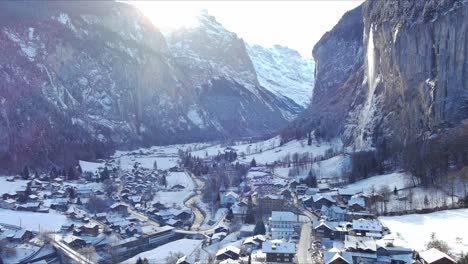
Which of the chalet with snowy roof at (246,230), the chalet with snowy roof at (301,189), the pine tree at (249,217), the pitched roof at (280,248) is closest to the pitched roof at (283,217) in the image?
the chalet with snowy roof at (246,230)

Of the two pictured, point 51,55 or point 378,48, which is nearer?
point 378,48

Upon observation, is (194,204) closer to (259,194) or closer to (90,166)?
(259,194)

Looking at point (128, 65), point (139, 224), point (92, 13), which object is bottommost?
point (139, 224)

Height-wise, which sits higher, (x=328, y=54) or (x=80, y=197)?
(x=328, y=54)

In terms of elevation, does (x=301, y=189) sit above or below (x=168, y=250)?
above

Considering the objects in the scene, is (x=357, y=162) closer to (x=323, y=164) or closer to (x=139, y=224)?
(x=323, y=164)

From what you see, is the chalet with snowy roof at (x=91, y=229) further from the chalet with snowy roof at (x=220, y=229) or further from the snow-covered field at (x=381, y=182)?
the snow-covered field at (x=381, y=182)

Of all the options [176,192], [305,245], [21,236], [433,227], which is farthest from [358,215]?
[176,192]

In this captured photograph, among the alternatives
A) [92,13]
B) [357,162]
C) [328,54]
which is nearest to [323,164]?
[357,162]
